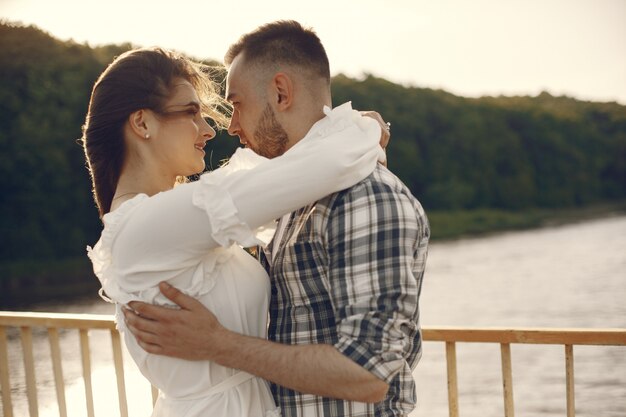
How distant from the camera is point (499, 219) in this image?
53344 millimetres

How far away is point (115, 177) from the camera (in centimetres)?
167

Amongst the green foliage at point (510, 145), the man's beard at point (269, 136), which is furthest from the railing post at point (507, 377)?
the green foliage at point (510, 145)

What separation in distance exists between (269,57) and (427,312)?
20419mm

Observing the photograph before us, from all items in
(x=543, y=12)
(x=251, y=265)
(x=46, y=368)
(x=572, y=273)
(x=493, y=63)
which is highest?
(x=543, y=12)

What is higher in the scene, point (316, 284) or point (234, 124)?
point (234, 124)

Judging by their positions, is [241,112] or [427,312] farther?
[427,312]

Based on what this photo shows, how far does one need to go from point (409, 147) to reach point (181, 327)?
167ft

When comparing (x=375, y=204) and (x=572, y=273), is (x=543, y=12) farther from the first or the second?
(x=375, y=204)

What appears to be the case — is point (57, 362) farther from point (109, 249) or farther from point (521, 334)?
point (521, 334)

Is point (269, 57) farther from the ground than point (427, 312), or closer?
farther from the ground

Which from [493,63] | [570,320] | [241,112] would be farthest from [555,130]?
[241,112]

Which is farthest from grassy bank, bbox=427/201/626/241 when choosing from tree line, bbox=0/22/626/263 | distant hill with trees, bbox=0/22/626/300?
tree line, bbox=0/22/626/263

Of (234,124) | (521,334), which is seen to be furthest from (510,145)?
(234,124)

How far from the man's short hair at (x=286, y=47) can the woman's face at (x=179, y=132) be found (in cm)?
17
